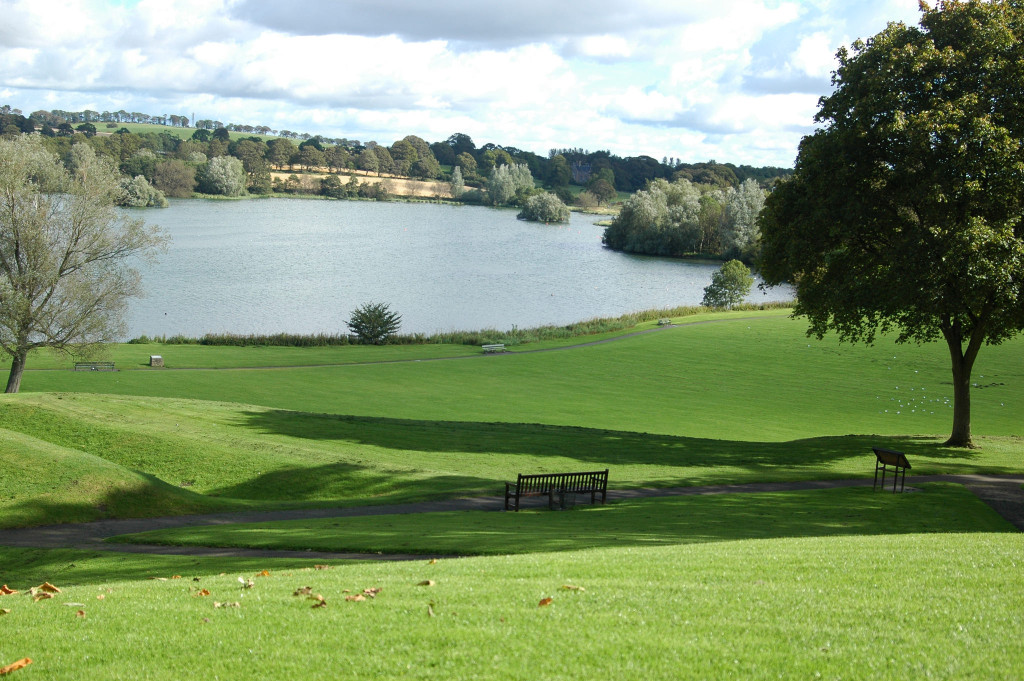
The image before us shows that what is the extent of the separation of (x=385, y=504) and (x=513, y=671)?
14471 millimetres

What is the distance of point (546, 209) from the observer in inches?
7549

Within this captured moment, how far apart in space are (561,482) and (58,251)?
30150 millimetres

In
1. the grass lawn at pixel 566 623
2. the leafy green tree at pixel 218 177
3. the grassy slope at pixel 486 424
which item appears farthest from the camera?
the leafy green tree at pixel 218 177

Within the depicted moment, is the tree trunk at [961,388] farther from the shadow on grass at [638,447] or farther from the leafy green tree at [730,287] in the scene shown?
the leafy green tree at [730,287]

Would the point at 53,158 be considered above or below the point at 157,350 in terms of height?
above

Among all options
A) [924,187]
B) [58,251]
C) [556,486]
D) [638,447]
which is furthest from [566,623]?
[58,251]

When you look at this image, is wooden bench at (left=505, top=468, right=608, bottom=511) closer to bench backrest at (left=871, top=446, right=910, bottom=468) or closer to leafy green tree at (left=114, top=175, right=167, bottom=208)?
bench backrest at (left=871, top=446, right=910, bottom=468)

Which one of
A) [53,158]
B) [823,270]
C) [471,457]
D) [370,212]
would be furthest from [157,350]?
[370,212]

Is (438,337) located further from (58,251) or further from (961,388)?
(961,388)

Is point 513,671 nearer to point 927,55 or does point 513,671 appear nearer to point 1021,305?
point 1021,305

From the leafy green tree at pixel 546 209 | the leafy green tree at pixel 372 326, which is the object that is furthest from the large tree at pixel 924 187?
the leafy green tree at pixel 546 209

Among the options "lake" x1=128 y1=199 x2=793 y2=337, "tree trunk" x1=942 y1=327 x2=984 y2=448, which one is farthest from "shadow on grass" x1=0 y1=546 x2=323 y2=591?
"lake" x1=128 y1=199 x2=793 y2=337

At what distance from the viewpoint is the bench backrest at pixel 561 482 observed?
Result: 2070 centimetres

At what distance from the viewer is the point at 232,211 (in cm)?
→ 17000
